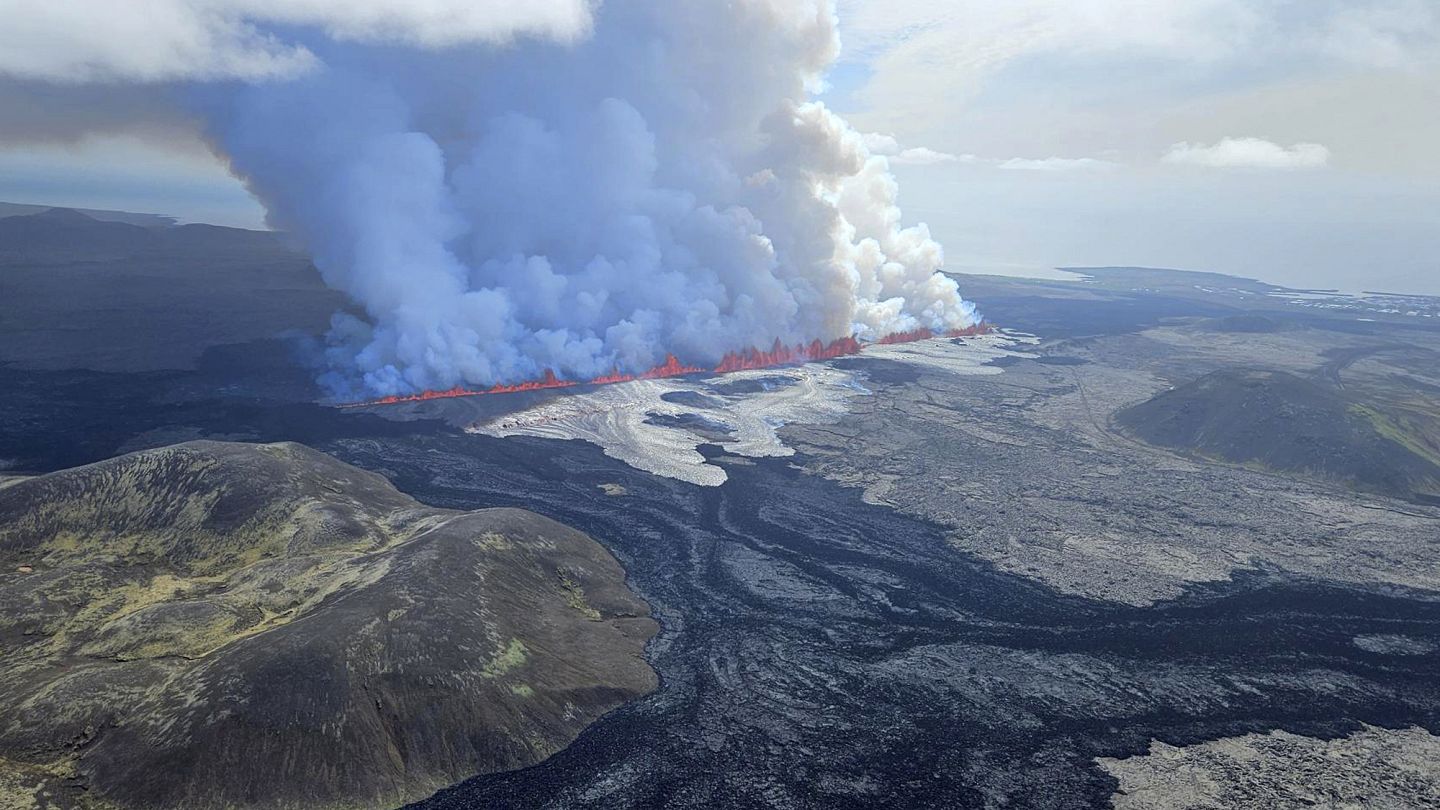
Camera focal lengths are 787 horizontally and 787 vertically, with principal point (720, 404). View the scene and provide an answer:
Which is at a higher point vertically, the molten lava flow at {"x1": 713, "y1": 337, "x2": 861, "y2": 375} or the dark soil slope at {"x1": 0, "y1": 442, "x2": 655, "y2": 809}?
the molten lava flow at {"x1": 713, "y1": 337, "x2": 861, "y2": 375}

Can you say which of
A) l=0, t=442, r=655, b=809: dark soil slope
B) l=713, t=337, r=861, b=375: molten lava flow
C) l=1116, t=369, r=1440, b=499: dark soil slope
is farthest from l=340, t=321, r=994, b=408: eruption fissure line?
l=1116, t=369, r=1440, b=499: dark soil slope

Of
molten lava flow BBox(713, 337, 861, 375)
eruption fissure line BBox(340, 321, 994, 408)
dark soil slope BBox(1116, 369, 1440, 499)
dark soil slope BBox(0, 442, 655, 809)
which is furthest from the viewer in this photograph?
molten lava flow BBox(713, 337, 861, 375)

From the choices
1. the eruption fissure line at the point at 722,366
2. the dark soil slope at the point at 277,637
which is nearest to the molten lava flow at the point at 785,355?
the eruption fissure line at the point at 722,366

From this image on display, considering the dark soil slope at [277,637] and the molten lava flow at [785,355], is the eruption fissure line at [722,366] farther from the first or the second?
the dark soil slope at [277,637]

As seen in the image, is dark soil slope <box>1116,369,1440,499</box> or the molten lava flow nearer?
dark soil slope <box>1116,369,1440,499</box>

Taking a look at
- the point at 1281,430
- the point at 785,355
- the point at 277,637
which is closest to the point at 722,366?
the point at 785,355

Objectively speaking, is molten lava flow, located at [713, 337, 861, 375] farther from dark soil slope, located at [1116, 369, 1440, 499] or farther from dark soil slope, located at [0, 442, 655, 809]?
dark soil slope, located at [0, 442, 655, 809]

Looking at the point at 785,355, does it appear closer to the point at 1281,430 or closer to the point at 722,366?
the point at 722,366
